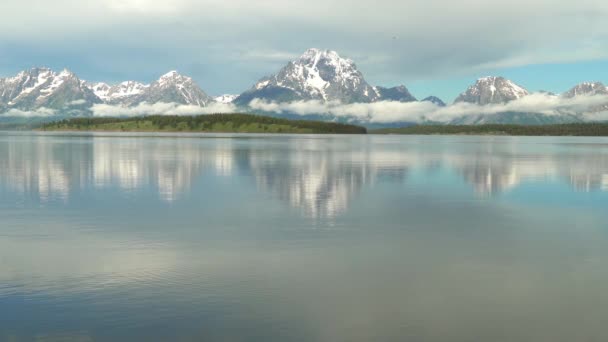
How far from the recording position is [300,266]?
24.3 metres

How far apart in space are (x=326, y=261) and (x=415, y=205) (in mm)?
21190

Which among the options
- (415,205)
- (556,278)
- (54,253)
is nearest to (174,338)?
(54,253)

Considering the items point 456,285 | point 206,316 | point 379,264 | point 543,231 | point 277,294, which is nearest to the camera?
point 206,316

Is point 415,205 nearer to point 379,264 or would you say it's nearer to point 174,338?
point 379,264

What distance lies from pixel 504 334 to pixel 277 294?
315 inches

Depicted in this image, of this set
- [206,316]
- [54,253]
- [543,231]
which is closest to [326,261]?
[206,316]

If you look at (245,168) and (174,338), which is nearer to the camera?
(174,338)

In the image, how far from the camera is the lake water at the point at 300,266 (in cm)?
1739

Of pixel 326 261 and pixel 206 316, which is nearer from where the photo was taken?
pixel 206 316

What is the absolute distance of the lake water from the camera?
17.4 metres

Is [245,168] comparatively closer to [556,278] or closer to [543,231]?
[543,231]

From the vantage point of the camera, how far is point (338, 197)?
48.2m

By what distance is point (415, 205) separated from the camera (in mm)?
44844

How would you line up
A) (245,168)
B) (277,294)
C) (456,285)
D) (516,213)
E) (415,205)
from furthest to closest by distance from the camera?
(245,168)
(415,205)
(516,213)
(456,285)
(277,294)
